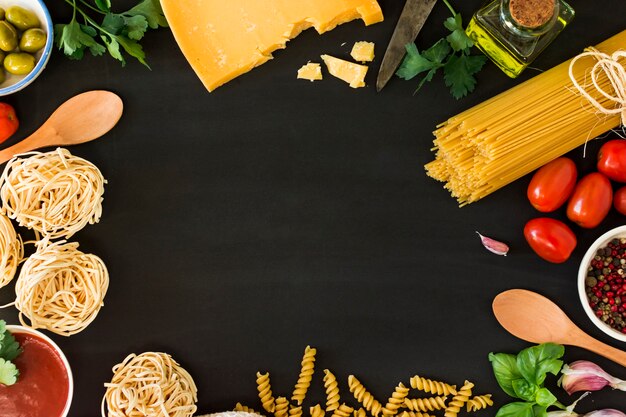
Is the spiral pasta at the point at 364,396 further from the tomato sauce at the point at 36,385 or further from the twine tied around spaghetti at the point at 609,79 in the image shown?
the twine tied around spaghetti at the point at 609,79

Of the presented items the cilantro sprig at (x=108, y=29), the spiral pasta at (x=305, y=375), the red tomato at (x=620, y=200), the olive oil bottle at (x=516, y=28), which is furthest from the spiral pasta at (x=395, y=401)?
the cilantro sprig at (x=108, y=29)

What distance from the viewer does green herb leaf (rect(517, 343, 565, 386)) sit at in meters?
2.33

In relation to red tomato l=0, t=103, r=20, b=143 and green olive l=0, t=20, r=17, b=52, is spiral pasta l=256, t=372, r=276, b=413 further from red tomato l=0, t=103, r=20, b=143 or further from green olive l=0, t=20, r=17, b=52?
green olive l=0, t=20, r=17, b=52

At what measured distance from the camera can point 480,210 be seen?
2521 millimetres

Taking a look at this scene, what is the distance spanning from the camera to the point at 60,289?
244 centimetres

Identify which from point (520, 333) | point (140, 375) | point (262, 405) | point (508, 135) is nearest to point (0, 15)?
point (140, 375)

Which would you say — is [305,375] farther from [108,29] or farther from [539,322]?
[108,29]

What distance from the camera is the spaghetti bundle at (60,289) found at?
2385 millimetres

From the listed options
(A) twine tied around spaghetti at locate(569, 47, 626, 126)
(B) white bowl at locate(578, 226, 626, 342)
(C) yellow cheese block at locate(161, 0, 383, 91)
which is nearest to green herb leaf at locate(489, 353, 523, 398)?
(B) white bowl at locate(578, 226, 626, 342)

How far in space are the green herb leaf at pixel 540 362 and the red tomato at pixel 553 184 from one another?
1.66 feet

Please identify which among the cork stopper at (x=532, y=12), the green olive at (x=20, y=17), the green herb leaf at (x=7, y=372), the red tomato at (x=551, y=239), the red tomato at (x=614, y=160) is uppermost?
the cork stopper at (x=532, y=12)

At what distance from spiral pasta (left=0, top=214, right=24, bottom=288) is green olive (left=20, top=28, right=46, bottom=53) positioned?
2.12 feet

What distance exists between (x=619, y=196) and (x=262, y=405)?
61.5 inches

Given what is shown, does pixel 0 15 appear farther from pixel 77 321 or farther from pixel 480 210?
pixel 480 210
